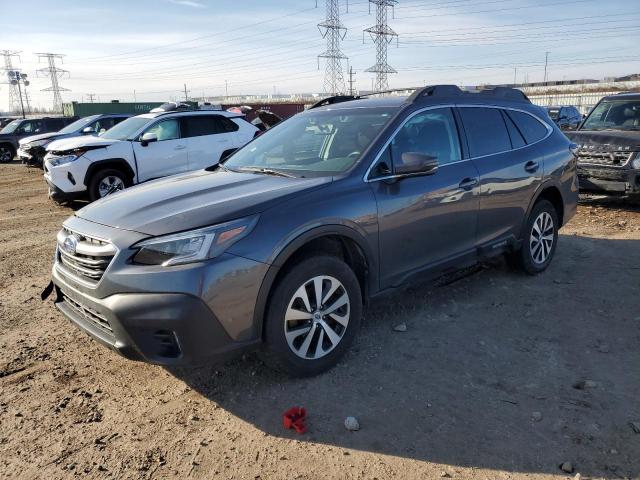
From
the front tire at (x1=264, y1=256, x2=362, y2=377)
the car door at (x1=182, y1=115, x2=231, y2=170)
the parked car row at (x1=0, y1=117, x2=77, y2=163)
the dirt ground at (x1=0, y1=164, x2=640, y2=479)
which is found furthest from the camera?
the parked car row at (x1=0, y1=117, x2=77, y2=163)

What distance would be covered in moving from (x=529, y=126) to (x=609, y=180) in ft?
13.1

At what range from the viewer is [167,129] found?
10.1m

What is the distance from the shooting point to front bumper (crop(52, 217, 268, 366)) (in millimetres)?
2799

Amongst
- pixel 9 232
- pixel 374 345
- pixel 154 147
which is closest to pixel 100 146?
pixel 154 147

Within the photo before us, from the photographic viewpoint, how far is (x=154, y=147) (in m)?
9.90

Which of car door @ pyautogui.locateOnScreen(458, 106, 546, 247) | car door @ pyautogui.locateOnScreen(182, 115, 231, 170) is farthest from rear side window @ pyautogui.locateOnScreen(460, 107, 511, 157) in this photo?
car door @ pyautogui.locateOnScreen(182, 115, 231, 170)

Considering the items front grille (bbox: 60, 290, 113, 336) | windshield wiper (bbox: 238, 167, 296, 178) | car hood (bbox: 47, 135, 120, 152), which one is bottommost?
front grille (bbox: 60, 290, 113, 336)

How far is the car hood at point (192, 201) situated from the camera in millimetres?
3027

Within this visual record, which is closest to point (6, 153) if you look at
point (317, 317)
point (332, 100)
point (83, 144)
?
point (83, 144)

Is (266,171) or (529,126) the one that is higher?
(529,126)

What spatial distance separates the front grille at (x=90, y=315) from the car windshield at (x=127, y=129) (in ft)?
23.1

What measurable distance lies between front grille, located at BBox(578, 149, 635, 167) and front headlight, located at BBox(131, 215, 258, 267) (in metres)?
7.62

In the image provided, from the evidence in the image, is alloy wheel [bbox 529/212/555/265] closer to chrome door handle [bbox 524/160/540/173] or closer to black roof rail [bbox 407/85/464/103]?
chrome door handle [bbox 524/160/540/173]

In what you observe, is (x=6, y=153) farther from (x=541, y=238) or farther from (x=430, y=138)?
(x=541, y=238)
